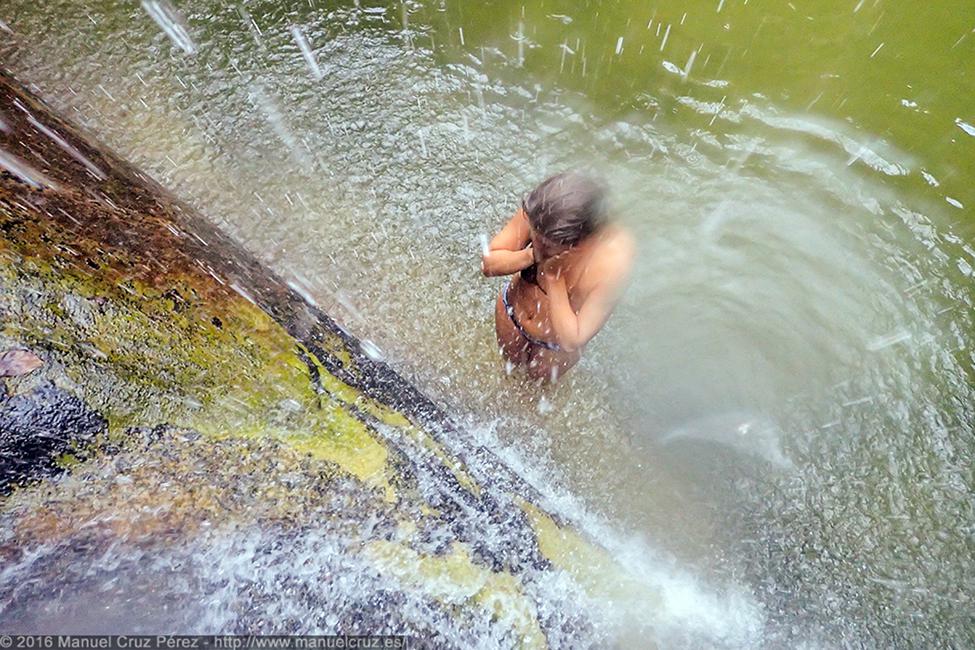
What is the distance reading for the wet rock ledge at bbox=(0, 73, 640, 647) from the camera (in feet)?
5.79

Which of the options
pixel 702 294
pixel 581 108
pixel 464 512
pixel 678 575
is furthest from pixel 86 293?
pixel 581 108

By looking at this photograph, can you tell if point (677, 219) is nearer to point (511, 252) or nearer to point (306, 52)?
point (511, 252)

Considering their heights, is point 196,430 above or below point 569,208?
below

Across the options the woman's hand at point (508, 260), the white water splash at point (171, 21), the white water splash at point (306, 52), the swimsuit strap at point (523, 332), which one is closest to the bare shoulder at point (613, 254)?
the woman's hand at point (508, 260)

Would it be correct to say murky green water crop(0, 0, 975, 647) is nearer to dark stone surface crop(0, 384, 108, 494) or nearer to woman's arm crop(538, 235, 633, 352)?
woman's arm crop(538, 235, 633, 352)

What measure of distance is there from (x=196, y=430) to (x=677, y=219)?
357 cm

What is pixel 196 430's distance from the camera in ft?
6.47

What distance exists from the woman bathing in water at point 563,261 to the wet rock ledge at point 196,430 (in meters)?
0.75

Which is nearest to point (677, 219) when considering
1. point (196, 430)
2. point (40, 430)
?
point (196, 430)

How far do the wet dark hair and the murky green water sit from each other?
1.33 m

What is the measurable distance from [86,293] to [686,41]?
5051mm

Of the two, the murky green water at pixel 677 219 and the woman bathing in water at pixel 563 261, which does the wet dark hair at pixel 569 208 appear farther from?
the murky green water at pixel 677 219

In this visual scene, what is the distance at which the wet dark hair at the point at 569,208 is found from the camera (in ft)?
7.13

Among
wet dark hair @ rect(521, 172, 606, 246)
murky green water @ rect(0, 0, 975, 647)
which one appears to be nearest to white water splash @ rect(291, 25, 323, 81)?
murky green water @ rect(0, 0, 975, 647)
